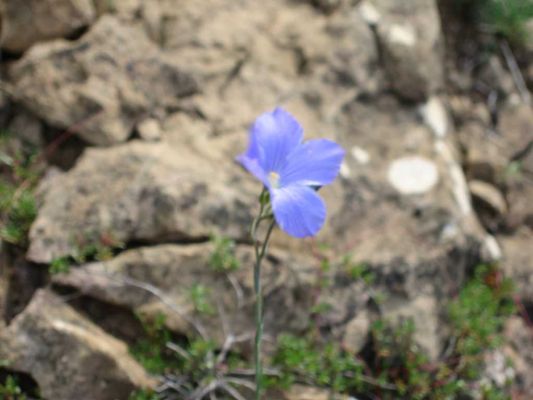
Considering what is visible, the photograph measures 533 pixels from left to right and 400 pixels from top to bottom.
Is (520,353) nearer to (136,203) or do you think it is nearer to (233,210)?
(233,210)

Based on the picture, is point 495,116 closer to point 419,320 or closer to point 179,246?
point 419,320

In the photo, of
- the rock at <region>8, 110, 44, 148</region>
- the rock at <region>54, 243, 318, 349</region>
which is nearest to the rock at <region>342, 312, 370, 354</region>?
the rock at <region>54, 243, 318, 349</region>

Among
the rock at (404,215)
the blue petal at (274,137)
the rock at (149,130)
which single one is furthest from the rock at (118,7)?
the blue petal at (274,137)

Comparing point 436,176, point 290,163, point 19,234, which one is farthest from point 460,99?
point 19,234

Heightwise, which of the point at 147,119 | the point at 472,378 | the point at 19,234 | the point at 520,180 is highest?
the point at 147,119

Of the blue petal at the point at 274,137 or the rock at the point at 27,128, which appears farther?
the rock at the point at 27,128

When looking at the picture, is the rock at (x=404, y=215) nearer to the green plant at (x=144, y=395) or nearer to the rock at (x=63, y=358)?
the green plant at (x=144, y=395)
